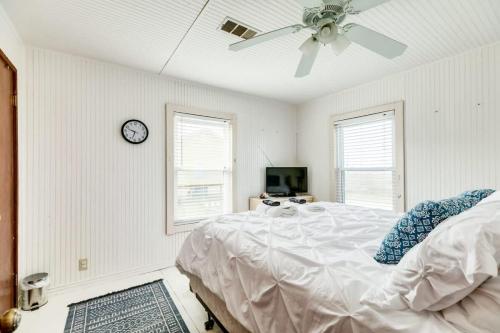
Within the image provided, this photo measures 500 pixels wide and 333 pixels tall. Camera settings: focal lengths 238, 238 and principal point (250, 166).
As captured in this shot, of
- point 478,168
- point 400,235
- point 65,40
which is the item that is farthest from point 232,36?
point 478,168

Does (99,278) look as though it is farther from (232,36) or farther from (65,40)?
(232,36)

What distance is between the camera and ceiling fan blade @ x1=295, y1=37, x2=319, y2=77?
1.76 m

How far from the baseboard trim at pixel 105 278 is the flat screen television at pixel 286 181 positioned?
1.98 meters

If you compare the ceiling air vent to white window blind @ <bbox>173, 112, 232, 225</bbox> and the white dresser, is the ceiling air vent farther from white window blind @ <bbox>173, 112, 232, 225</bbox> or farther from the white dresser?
the white dresser

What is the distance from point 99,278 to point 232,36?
117 inches

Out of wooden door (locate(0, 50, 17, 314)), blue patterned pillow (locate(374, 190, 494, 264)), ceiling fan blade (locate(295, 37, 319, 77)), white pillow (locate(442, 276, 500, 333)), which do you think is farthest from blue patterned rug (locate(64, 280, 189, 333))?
ceiling fan blade (locate(295, 37, 319, 77))

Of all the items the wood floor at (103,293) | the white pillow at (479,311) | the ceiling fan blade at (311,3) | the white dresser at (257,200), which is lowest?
the wood floor at (103,293)

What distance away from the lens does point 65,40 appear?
2283mm

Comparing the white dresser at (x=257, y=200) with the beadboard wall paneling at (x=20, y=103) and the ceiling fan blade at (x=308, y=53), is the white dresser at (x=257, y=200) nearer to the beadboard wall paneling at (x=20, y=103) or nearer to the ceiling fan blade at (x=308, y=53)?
the ceiling fan blade at (x=308, y=53)

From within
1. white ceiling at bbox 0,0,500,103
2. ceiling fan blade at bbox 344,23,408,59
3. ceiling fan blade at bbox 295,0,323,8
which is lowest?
ceiling fan blade at bbox 344,23,408,59

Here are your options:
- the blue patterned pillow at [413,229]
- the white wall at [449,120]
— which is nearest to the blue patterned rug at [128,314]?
the blue patterned pillow at [413,229]

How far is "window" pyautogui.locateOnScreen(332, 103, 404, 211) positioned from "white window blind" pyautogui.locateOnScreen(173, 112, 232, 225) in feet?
5.88

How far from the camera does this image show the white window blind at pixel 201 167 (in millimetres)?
3342

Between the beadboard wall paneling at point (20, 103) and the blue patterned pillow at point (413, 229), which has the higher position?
the beadboard wall paneling at point (20, 103)
